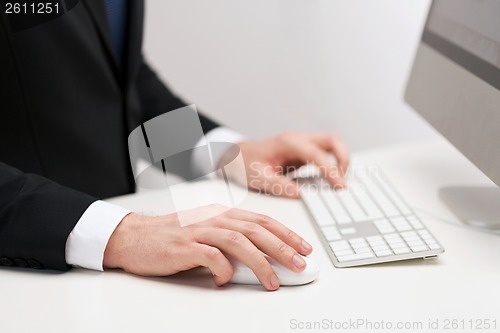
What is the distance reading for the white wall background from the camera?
1.98 metres

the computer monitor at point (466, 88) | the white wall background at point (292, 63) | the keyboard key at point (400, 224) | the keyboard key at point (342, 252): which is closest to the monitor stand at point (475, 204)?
the computer monitor at point (466, 88)

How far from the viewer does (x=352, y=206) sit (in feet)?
2.93

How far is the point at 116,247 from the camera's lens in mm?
750

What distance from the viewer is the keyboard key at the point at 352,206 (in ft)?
2.78

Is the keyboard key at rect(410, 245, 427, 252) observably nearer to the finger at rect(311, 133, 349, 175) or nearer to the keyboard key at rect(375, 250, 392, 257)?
the keyboard key at rect(375, 250, 392, 257)

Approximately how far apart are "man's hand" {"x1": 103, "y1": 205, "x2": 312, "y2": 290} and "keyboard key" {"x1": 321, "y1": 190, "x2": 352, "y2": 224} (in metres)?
0.14

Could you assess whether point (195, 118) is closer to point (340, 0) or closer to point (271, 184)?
point (271, 184)

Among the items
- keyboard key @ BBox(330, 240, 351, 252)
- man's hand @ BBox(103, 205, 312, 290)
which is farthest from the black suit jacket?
keyboard key @ BBox(330, 240, 351, 252)

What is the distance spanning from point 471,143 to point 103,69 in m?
0.63

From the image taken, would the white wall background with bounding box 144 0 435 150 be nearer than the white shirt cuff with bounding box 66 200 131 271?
No

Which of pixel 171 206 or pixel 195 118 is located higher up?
pixel 195 118

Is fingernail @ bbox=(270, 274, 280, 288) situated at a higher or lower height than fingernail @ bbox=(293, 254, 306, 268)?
lower

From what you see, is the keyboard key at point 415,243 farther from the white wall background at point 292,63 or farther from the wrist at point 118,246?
the white wall background at point 292,63

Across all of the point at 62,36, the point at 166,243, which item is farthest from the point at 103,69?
the point at 166,243
